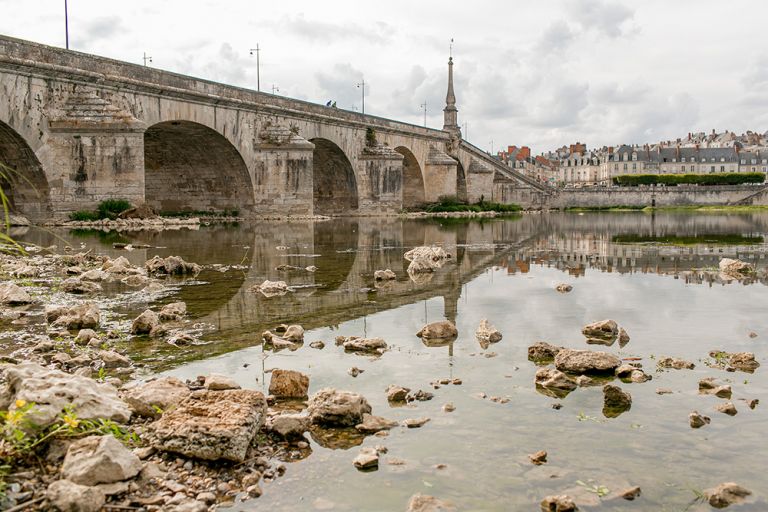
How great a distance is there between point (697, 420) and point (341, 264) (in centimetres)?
888

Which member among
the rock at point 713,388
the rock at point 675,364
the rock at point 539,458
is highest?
the rock at point 675,364

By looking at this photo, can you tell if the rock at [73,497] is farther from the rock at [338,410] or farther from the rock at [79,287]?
the rock at [79,287]

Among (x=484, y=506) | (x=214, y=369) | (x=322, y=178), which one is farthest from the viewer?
(x=322, y=178)

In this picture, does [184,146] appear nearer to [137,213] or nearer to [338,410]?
[137,213]

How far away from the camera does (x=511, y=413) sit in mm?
4242

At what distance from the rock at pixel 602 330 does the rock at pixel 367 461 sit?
3451 mm

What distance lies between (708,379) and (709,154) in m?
106

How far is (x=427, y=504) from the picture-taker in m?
3.06

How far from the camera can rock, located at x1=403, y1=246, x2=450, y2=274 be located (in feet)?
37.4

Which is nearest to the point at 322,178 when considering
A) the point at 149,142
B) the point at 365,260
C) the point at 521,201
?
the point at 149,142

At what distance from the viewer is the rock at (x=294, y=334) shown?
614 cm

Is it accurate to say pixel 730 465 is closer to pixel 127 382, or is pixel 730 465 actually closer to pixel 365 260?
pixel 127 382

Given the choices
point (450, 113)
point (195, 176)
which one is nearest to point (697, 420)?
point (195, 176)

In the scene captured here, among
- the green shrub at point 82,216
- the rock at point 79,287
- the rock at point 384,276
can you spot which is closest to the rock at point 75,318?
the rock at point 79,287
